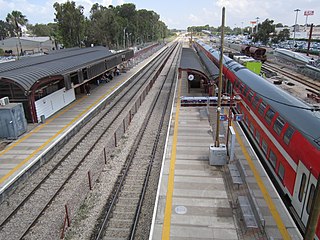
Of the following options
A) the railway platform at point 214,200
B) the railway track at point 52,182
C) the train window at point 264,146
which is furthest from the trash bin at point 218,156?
the railway track at point 52,182

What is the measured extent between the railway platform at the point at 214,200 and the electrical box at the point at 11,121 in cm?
1049

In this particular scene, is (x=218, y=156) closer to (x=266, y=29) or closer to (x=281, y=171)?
(x=281, y=171)

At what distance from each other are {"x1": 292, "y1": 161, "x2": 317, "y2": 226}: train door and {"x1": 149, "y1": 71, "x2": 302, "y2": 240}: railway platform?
84 cm

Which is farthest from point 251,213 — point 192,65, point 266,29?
point 266,29

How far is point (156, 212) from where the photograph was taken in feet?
34.2

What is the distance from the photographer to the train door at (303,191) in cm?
835

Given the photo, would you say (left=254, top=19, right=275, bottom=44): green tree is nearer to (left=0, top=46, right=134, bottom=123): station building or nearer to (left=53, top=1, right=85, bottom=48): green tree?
(left=53, top=1, right=85, bottom=48): green tree

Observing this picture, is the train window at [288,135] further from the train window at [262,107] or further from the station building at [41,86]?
the station building at [41,86]

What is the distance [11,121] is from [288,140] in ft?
54.8

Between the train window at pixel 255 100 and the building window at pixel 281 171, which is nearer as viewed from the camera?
the building window at pixel 281 171

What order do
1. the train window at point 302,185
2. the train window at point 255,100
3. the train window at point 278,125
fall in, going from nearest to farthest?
the train window at point 302,185, the train window at point 278,125, the train window at point 255,100

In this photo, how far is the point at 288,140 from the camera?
406 inches

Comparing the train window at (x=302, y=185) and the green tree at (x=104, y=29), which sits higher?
the green tree at (x=104, y=29)

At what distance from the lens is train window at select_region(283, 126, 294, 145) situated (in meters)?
10.3
